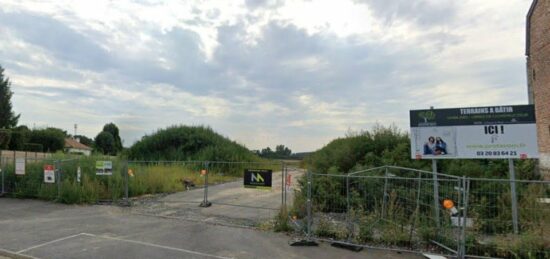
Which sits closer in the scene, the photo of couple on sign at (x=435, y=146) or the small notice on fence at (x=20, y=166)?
the photo of couple on sign at (x=435, y=146)

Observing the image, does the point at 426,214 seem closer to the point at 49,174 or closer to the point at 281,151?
the point at 49,174

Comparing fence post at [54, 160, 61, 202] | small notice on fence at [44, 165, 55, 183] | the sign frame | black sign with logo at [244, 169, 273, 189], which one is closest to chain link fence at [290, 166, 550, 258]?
black sign with logo at [244, 169, 273, 189]

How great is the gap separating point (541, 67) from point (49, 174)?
762 inches

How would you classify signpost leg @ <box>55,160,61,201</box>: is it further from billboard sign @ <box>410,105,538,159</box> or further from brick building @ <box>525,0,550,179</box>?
brick building @ <box>525,0,550,179</box>

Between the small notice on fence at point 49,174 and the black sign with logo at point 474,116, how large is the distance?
491 inches

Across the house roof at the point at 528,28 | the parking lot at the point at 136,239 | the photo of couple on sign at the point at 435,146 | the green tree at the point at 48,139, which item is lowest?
the parking lot at the point at 136,239

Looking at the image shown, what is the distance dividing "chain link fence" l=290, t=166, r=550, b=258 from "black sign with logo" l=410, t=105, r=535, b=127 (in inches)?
54.1

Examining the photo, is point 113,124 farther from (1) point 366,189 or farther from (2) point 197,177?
(1) point 366,189

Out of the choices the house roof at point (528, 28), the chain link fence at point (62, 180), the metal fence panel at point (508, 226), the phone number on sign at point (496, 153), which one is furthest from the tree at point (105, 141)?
the metal fence panel at point (508, 226)

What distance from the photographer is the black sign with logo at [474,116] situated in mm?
8055

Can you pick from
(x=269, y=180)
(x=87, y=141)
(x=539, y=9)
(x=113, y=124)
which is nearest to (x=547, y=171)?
(x=539, y=9)

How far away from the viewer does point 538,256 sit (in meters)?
6.25

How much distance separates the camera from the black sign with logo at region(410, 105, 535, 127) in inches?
317

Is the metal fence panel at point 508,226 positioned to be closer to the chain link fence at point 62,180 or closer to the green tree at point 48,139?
the chain link fence at point 62,180
